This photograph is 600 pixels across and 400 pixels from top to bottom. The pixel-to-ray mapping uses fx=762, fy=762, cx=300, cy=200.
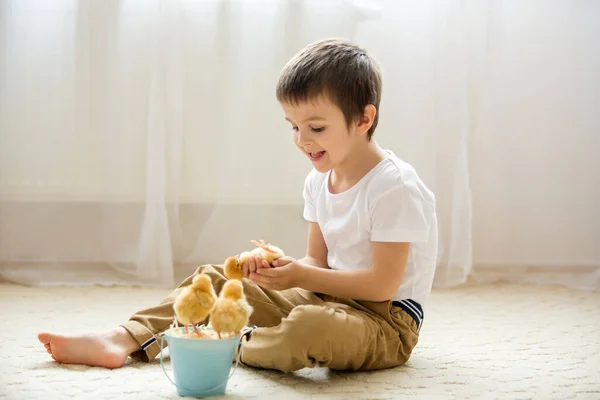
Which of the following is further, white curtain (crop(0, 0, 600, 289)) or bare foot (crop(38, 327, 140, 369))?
white curtain (crop(0, 0, 600, 289))

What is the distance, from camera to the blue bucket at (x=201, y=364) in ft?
3.17

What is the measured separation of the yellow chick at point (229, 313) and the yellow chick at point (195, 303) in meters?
0.01

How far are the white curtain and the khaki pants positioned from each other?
25.8 inches

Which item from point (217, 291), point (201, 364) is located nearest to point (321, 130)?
point (217, 291)

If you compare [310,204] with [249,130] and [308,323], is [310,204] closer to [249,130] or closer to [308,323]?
[308,323]

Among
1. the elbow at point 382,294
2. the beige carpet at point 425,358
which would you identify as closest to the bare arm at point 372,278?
the elbow at point 382,294

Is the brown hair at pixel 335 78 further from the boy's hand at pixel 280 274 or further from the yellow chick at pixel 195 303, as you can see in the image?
the yellow chick at pixel 195 303

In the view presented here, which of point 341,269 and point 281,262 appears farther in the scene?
point 341,269

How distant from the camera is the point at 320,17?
188 centimetres

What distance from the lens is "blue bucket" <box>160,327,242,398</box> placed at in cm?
97

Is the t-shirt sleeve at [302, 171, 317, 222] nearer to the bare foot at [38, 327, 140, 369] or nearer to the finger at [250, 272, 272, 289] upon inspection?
the finger at [250, 272, 272, 289]

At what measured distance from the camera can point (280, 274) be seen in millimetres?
1089

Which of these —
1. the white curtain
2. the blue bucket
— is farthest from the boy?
the white curtain

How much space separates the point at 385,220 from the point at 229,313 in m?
0.30
